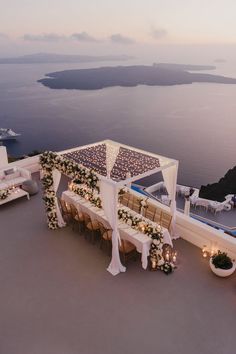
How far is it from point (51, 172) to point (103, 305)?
151 inches

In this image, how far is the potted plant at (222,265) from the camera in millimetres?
6070

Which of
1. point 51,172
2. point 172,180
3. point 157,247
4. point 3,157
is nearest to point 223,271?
point 157,247

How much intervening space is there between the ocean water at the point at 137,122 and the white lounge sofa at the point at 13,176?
3420 centimetres

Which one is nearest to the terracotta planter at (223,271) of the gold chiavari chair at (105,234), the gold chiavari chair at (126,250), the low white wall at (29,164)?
the gold chiavari chair at (126,250)

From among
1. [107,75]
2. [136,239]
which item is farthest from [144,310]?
[107,75]

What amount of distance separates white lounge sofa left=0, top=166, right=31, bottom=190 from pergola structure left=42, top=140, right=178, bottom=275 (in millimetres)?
2903

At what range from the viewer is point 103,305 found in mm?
5531

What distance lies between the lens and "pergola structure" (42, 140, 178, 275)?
6.37m

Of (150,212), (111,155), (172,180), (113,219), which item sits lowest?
(150,212)

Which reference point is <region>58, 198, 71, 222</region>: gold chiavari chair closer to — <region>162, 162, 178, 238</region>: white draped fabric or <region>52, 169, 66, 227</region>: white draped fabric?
<region>52, 169, 66, 227</region>: white draped fabric

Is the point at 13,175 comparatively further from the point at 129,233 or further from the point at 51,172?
the point at 129,233

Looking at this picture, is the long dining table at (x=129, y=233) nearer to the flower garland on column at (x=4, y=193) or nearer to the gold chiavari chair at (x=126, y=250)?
the gold chiavari chair at (x=126, y=250)

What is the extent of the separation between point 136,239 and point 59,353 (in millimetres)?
2777

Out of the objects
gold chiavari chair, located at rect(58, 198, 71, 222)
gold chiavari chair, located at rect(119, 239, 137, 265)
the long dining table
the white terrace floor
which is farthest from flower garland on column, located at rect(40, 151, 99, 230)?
gold chiavari chair, located at rect(119, 239, 137, 265)
